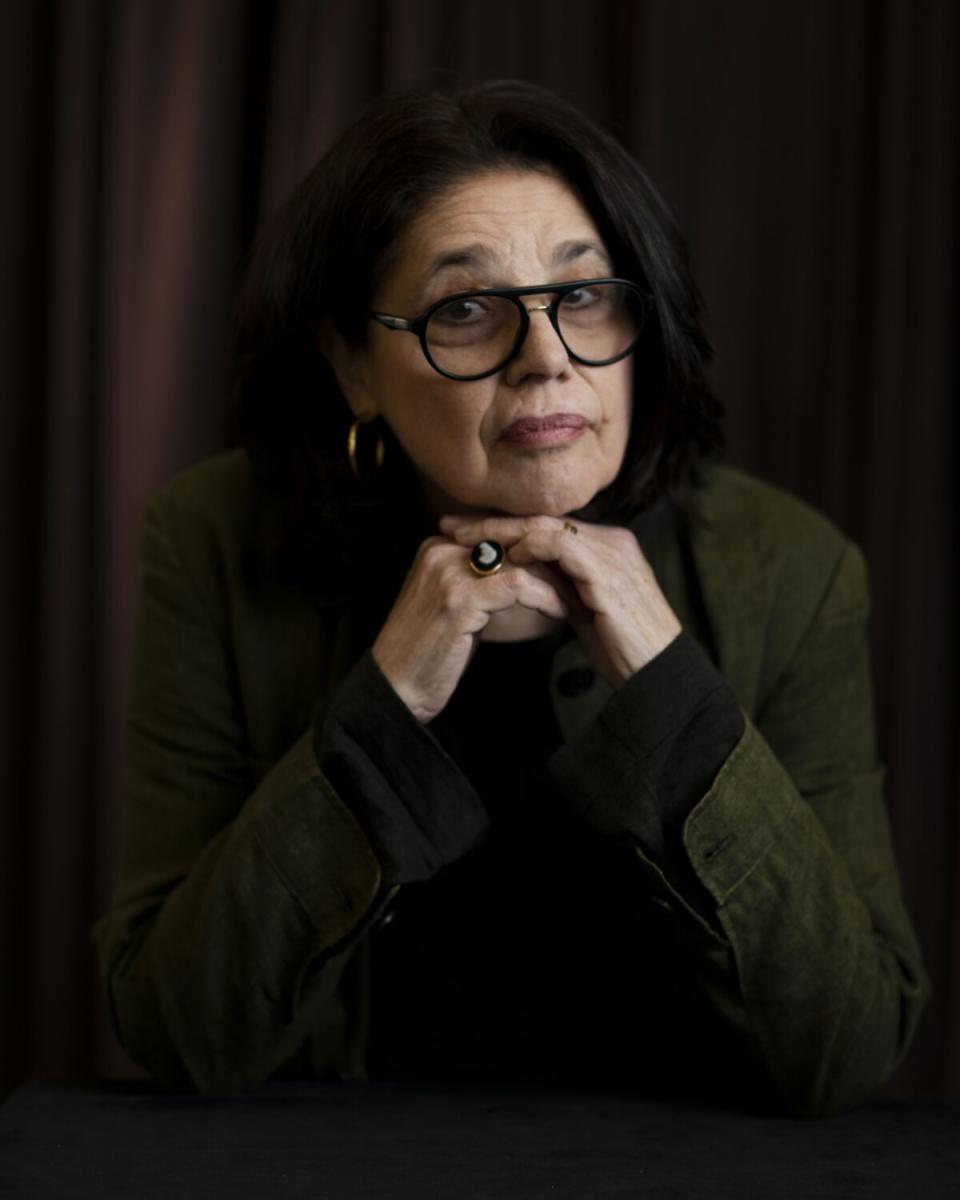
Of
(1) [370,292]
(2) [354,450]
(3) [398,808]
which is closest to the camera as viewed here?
(3) [398,808]

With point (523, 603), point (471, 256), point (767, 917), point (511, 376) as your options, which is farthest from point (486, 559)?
point (767, 917)

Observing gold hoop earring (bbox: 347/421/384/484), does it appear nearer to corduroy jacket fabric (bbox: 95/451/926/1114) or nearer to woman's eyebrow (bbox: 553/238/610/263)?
corduroy jacket fabric (bbox: 95/451/926/1114)

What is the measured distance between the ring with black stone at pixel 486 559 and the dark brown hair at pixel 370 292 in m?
0.18

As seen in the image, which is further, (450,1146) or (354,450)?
(354,450)

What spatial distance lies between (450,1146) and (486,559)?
53 centimetres

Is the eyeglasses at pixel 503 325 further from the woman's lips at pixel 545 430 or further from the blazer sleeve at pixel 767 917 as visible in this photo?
the blazer sleeve at pixel 767 917

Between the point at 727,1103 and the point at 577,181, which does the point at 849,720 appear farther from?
the point at 577,181

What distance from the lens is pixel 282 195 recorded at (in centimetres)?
196

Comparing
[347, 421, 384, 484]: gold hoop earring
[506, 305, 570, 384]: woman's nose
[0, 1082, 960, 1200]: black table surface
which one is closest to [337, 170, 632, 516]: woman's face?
[506, 305, 570, 384]: woman's nose

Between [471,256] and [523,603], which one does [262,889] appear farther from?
[471,256]

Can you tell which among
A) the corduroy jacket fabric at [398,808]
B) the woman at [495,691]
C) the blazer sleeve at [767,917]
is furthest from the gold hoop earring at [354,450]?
the blazer sleeve at [767,917]

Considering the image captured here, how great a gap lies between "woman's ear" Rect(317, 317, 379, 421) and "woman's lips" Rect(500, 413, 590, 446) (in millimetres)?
218

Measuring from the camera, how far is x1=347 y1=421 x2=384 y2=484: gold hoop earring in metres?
1.57

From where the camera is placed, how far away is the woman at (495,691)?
52.1 inches
